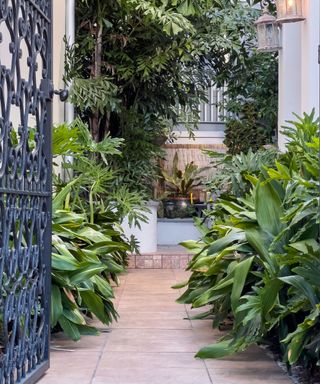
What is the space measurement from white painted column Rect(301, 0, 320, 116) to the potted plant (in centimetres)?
530

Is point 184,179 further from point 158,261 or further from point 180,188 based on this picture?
point 158,261

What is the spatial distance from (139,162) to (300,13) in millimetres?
3457

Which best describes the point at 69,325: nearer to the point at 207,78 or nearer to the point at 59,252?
the point at 59,252

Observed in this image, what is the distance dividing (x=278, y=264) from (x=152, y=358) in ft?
3.16

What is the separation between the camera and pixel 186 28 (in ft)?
26.2

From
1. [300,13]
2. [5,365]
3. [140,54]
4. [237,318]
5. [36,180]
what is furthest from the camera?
[140,54]

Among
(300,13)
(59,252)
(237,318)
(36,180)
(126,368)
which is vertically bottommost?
(126,368)

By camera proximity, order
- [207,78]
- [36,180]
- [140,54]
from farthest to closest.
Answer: [207,78] → [140,54] → [36,180]

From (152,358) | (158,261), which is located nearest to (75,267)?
(152,358)

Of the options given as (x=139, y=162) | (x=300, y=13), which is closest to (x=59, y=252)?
(x=300, y=13)

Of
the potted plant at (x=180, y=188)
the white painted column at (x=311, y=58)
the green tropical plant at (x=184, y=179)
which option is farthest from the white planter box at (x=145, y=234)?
the white painted column at (x=311, y=58)

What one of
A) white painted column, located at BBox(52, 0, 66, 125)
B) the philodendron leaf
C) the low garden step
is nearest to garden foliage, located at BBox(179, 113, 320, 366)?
the philodendron leaf

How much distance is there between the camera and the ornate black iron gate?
9.89 ft

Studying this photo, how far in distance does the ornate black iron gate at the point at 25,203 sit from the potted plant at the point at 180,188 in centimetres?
747
